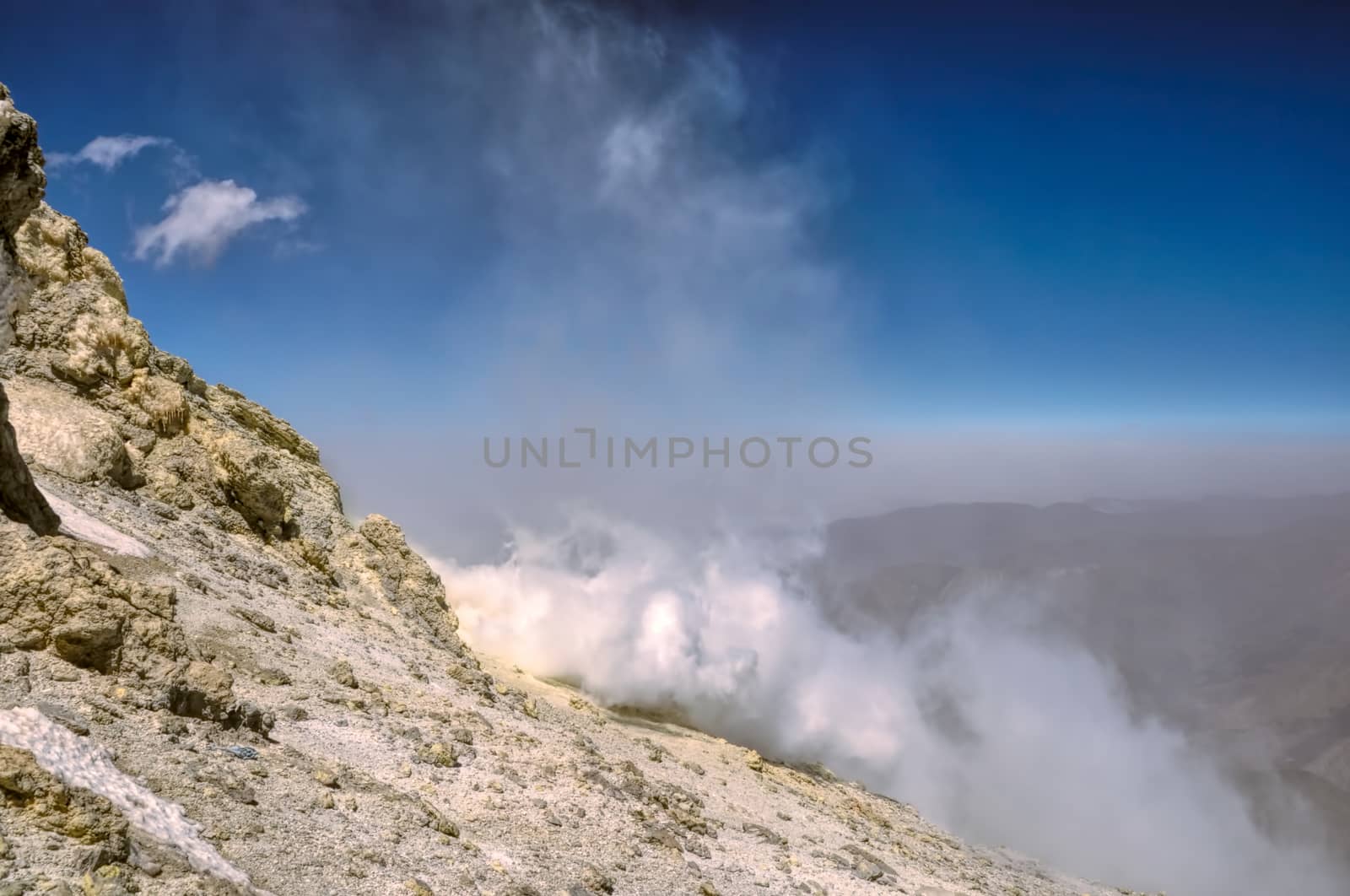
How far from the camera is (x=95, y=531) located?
10766mm

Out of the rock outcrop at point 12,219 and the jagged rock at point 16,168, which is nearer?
the rock outcrop at point 12,219

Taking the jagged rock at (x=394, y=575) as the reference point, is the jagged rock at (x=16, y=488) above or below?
above

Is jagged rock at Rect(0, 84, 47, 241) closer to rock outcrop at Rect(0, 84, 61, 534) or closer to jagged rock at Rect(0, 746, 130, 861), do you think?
rock outcrop at Rect(0, 84, 61, 534)

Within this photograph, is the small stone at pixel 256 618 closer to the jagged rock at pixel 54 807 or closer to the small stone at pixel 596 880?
the small stone at pixel 596 880

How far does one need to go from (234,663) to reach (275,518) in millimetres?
8771

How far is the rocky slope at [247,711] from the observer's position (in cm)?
523

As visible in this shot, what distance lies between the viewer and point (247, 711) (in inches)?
299

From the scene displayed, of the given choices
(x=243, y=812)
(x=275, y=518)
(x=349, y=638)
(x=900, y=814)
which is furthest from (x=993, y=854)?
(x=243, y=812)

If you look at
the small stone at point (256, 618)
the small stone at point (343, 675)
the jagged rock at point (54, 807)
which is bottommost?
the small stone at point (343, 675)

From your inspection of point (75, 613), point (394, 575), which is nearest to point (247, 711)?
point (75, 613)

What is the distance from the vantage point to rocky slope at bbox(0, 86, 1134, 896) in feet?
17.1

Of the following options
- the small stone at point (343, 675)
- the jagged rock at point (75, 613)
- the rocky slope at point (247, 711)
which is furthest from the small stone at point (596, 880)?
the small stone at point (343, 675)

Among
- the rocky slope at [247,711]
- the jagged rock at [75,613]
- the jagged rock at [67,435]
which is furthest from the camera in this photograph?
the jagged rock at [67,435]

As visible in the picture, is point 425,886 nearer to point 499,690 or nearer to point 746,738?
point 499,690
